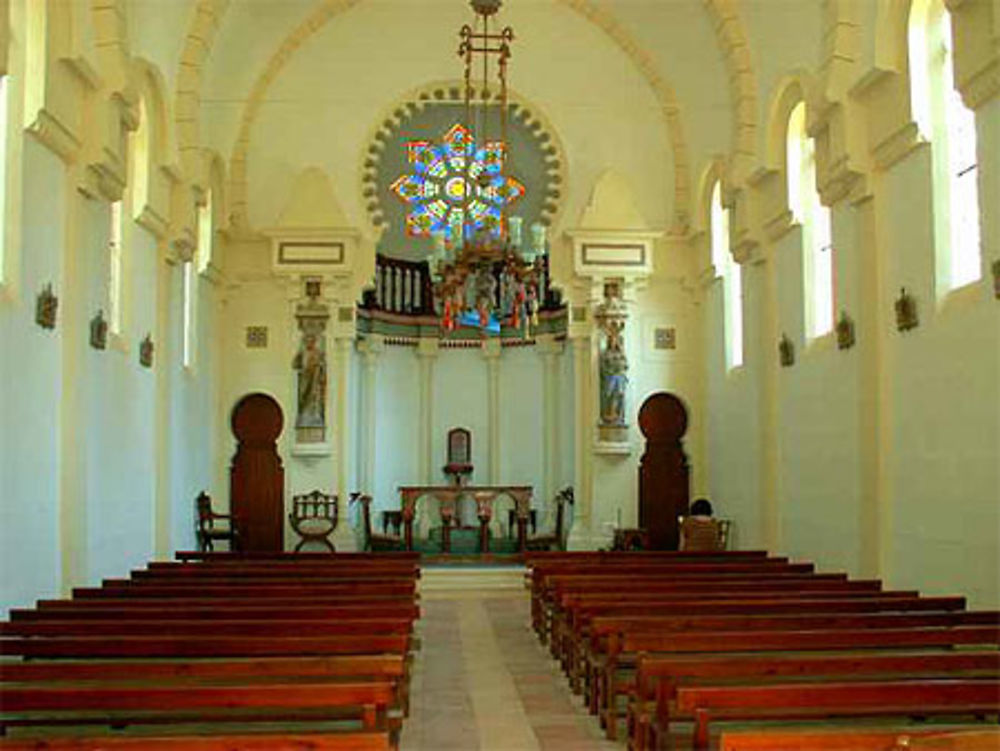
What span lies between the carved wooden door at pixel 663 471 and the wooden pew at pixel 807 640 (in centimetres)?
1296

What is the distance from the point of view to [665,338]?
2130cm

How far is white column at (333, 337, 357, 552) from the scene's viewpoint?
20.8 meters

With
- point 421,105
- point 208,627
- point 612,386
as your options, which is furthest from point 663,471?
point 208,627

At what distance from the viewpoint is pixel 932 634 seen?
7727 mm

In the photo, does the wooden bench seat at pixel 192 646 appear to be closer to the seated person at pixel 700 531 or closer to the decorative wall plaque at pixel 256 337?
the seated person at pixel 700 531

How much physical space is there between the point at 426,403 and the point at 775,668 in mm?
17758

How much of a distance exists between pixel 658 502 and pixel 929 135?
1041 centimetres

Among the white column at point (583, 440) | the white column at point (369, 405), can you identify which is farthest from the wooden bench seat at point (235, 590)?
the white column at point (369, 405)

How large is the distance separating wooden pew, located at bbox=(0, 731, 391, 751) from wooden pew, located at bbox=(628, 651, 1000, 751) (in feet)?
7.53

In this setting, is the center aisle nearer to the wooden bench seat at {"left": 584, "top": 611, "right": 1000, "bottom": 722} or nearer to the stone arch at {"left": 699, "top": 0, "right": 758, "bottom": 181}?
the wooden bench seat at {"left": 584, "top": 611, "right": 1000, "bottom": 722}

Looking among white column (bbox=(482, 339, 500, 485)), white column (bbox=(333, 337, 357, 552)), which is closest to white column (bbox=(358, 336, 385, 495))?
white column (bbox=(333, 337, 357, 552))

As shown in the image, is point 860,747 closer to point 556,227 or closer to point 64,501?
Result: point 64,501

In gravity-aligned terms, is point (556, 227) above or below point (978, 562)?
above

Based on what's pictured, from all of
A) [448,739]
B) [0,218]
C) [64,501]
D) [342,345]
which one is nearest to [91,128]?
[0,218]
